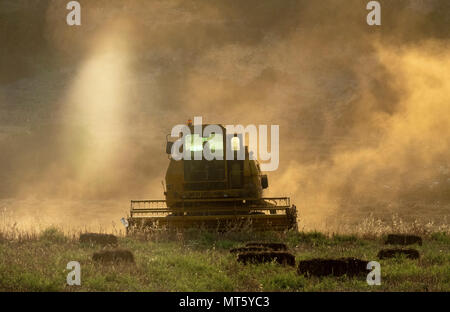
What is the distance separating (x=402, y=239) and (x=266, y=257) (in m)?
5.93

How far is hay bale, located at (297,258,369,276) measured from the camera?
1015 cm

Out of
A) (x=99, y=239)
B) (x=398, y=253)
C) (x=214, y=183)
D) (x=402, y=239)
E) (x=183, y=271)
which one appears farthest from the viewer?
(x=214, y=183)

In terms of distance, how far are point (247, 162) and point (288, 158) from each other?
144 feet

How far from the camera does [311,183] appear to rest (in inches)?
2250

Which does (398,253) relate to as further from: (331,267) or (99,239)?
(99,239)

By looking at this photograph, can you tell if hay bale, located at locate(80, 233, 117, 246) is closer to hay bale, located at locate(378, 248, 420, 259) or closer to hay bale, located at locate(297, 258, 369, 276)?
hay bale, located at locate(297, 258, 369, 276)

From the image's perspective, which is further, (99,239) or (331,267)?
(99,239)

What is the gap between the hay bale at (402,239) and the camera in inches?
619

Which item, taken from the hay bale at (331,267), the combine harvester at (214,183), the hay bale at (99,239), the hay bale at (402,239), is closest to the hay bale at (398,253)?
the hay bale at (331,267)

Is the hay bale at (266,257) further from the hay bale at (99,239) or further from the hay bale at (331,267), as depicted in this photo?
the hay bale at (99,239)

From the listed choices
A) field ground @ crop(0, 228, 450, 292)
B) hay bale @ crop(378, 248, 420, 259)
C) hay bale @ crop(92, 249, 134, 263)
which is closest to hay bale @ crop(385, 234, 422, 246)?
field ground @ crop(0, 228, 450, 292)

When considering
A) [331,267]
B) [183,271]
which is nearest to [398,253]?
[331,267]

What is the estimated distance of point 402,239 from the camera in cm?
1586
